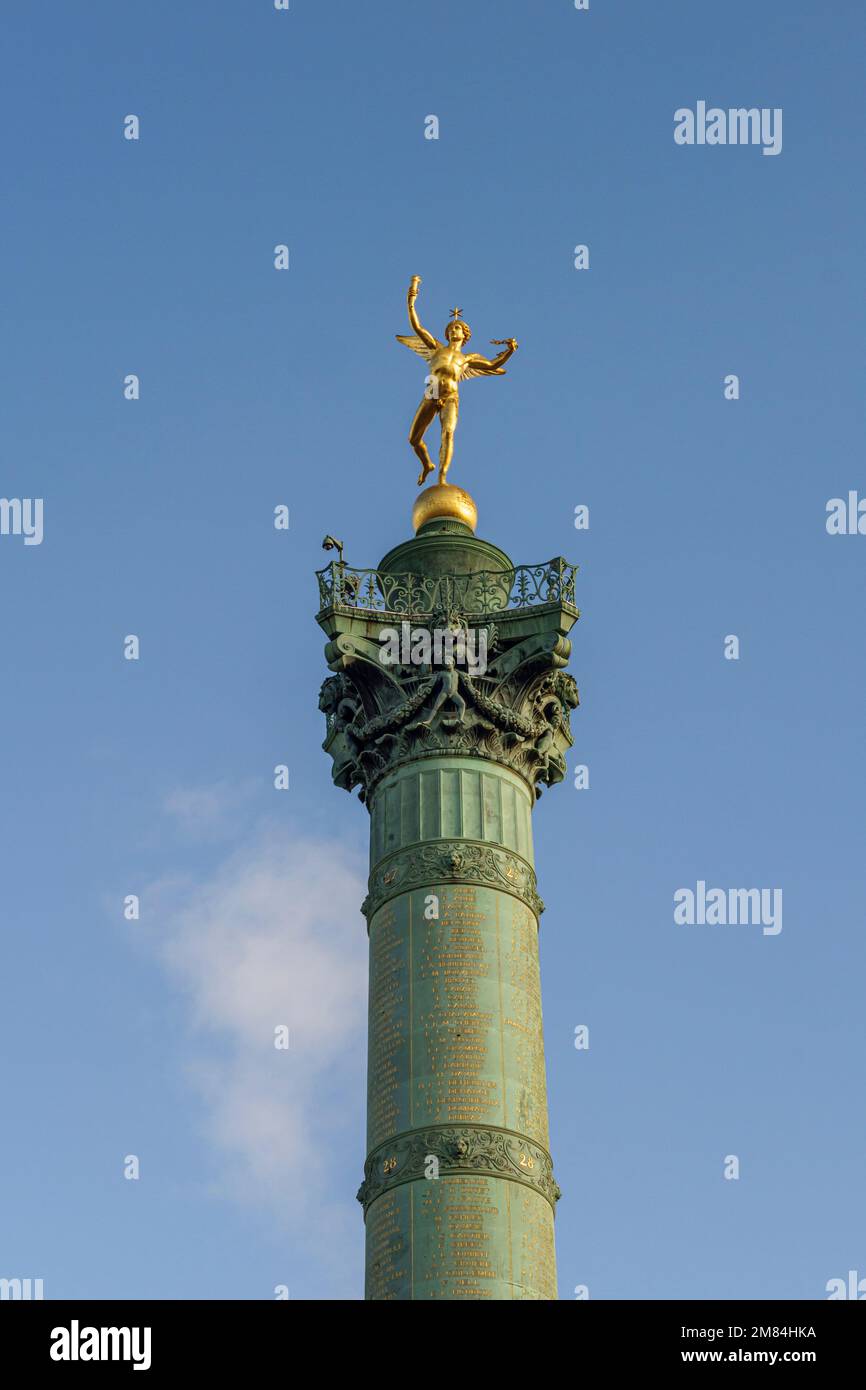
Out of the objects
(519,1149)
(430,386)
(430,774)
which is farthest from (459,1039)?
(430,386)

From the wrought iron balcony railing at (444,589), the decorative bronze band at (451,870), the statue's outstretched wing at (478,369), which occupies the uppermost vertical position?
the statue's outstretched wing at (478,369)

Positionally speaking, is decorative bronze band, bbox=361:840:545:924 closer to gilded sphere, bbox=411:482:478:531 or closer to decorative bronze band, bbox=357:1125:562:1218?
decorative bronze band, bbox=357:1125:562:1218

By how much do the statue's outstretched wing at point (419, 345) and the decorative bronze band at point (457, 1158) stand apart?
662 inches

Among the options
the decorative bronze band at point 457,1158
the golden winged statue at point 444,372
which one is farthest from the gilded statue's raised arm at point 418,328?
the decorative bronze band at point 457,1158

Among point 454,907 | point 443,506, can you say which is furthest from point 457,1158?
point 443,506

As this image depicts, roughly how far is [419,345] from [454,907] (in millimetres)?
13095

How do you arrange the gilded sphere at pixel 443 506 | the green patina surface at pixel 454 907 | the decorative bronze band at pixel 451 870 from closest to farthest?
the green patina surface at pixel 454 907 → the decorative bronze band at pixel 451 870 → the gilded sphere at pixel 443 506

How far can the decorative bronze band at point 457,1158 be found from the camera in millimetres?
35125

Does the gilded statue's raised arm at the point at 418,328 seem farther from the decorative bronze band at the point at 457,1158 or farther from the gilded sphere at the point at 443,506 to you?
the decorative bronze band at the point at 457,1158

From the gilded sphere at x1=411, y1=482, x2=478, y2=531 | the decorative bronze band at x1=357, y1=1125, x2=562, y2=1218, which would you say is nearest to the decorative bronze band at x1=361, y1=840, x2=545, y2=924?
the decorative bronze band at x1=357, y1=1125, x2=562, y2=1218

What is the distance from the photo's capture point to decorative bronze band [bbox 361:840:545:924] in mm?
38031

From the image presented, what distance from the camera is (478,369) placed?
45.2 m

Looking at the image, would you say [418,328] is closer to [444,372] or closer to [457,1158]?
[444,372]
